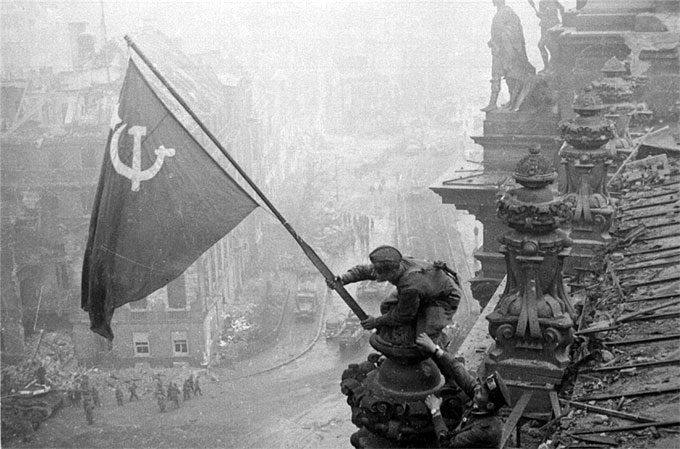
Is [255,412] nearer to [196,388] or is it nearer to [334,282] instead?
[196,388]

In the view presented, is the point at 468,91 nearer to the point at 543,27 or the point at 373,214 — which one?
the point at 373,214

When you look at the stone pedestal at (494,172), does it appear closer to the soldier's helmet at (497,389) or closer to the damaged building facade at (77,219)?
the soldier's helmet at (497,389)

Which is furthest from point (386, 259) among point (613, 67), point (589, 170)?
point (613, 67)

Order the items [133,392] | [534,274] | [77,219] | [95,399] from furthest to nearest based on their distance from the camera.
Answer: [77,219], [133,392], [95,399], [534,274]

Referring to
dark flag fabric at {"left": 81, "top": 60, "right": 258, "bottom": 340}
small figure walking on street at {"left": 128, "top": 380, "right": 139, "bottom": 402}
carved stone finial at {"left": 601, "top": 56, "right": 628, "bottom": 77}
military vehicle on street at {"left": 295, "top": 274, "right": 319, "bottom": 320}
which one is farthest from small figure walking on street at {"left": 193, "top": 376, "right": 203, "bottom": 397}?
dark flag fabric at {"left": 81, "top": 60, "right": 258, "bottom": 340}

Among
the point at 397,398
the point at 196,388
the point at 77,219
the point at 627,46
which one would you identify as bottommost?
the point at 196,388

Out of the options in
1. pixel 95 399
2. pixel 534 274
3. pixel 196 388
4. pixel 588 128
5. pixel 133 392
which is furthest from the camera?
pixel 133 392

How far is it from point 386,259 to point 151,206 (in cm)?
407

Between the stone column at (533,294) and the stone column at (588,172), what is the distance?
4026mm

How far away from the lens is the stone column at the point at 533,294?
756 centimetres

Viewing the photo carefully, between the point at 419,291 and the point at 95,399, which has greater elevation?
the point at 419,291

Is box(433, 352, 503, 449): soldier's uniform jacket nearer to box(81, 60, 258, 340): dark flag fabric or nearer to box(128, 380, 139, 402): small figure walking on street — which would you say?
box(81, 60, 258, 340): dark flag fabric

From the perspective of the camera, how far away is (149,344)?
127 feet

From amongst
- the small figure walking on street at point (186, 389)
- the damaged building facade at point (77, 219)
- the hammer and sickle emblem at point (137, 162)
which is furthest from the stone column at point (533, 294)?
the damaged building facade at point (77, 219)
